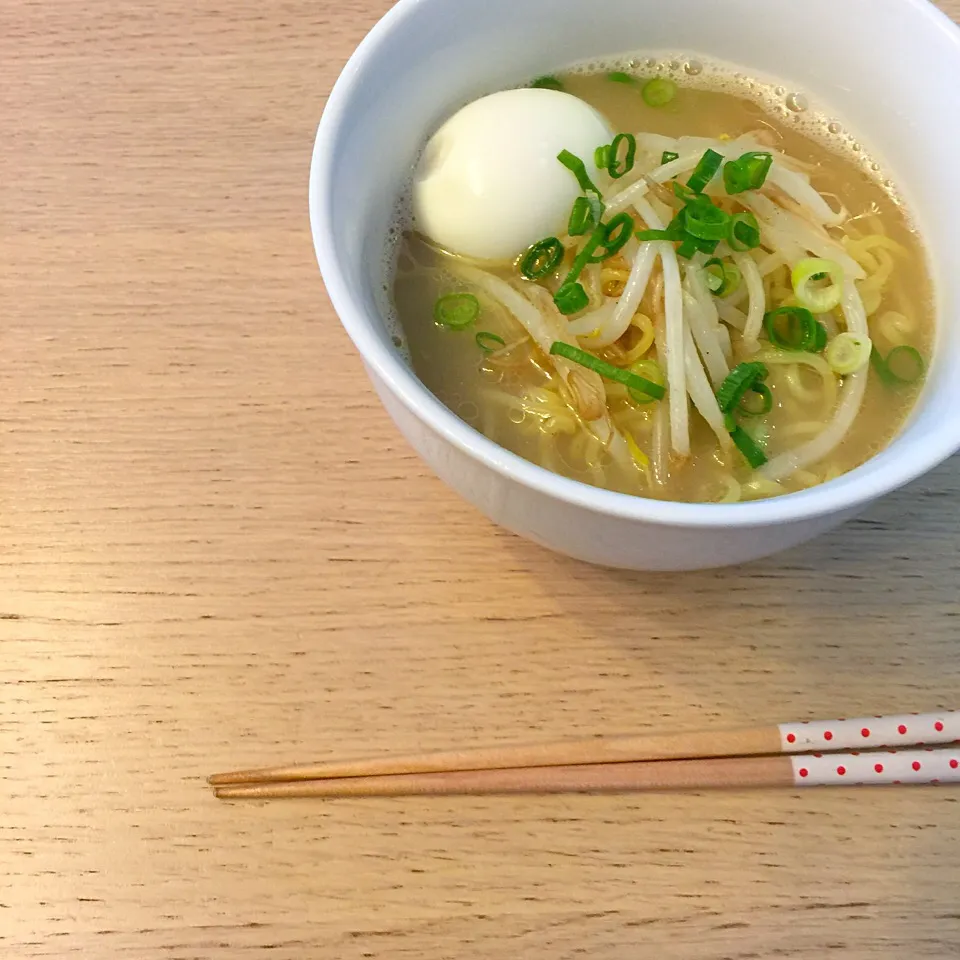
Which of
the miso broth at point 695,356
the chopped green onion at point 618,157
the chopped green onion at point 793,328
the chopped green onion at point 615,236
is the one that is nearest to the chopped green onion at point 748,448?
the miso broth at point 695,356

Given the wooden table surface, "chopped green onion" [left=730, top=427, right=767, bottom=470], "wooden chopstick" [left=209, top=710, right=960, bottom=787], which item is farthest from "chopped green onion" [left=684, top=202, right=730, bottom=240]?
"wooden chopstick" [left=209, top=710, right=960, bottom=787]

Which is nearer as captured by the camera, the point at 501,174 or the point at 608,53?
the point at 501,174

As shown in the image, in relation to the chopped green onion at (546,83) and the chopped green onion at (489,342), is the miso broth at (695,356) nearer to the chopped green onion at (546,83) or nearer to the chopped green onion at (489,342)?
the chopped green onion at (489,342)

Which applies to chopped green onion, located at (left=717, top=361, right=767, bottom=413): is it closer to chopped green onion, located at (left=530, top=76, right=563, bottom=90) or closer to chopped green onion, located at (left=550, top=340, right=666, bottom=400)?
chopped green onion, located at (left=550, top=340, right=666, bottom=400)

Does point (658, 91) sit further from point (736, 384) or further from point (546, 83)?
point (736, 384)

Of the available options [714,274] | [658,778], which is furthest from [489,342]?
[658,778]

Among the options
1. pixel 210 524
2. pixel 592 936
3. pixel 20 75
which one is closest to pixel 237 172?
pixel 20 75

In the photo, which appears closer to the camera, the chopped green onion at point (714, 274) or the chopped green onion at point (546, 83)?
the chopped green onion at point (714, 274)
